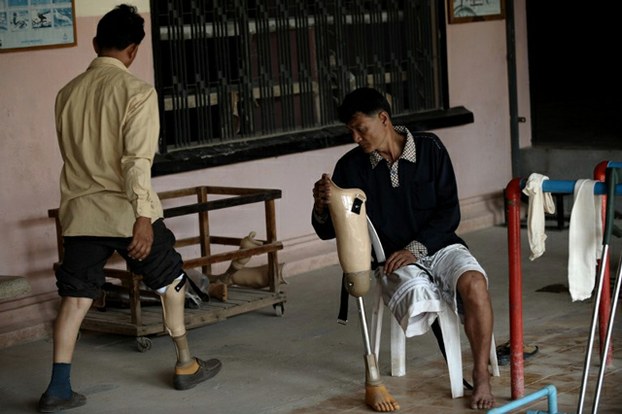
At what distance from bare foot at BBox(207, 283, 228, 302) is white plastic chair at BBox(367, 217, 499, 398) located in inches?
52.2

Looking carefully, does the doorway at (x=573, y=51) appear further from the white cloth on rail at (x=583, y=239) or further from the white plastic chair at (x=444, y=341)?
the white cloth on rail at (x=583, y=239)

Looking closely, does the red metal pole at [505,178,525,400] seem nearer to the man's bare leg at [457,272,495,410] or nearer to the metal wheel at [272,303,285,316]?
the man's bare leg at [457,272,495,410]

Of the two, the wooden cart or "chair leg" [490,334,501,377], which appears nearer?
"chair leg" [490,334,501,377]

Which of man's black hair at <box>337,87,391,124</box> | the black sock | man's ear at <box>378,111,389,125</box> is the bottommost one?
the black sock

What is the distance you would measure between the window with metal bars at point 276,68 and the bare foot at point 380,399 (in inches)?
103

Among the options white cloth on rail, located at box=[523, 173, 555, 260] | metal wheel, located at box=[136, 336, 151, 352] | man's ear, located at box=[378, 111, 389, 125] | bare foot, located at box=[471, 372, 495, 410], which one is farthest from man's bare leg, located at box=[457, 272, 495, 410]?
metal wheel, located at box=[136, 336, 151, 352]

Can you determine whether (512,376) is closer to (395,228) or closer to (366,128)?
(395,228)

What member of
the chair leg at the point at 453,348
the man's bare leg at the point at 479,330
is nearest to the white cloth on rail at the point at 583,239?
the man's bare leg at the point at 479,330

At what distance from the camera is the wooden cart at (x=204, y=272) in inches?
252

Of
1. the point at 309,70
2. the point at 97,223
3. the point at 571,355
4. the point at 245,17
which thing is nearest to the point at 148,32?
the point at 245,17

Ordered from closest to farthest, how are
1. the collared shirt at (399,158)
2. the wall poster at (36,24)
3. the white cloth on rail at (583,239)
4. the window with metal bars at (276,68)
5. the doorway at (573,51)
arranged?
the white cloth on rail at (583,239), the collared shirt at (399,158), the wall poster at (36,24), the window with metal bars at (276,68), the doorway at (573,51)

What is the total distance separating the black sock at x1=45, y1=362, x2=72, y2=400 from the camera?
5.41 meters

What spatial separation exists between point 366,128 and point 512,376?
1.23 meters

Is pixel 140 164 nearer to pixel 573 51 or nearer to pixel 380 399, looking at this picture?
pixel 380 399
